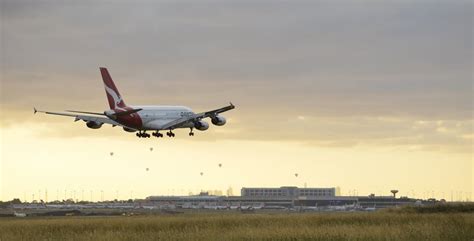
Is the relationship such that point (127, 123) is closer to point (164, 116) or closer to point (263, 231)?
point (164, 116)

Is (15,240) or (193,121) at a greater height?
(193,121)

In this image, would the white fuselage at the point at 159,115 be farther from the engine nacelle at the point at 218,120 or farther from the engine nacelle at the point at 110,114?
the engine nacelle at the point at 218,120

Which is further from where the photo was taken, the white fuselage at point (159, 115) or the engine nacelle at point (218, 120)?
the white fuselage at point (159, 115)

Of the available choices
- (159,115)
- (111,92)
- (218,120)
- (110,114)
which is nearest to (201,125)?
(218,120)

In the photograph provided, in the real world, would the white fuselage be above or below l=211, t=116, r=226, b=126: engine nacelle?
above

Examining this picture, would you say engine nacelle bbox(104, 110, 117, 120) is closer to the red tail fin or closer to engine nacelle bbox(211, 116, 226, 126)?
the red tail fin

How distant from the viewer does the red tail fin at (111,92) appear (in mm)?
114875

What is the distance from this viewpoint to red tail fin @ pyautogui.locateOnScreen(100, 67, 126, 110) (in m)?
115

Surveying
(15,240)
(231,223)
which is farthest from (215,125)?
(15,240)

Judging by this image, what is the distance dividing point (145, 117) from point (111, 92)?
595 centimetres

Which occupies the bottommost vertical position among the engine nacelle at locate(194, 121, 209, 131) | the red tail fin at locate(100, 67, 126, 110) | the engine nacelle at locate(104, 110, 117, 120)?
the engine nacelle at locate(194, 121, 209, 131)

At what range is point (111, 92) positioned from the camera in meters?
116

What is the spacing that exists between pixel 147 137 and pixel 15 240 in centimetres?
4739

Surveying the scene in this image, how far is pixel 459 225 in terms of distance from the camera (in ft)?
234
